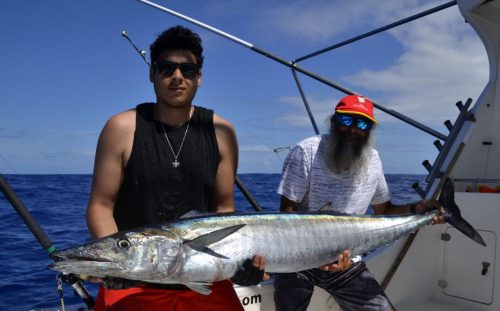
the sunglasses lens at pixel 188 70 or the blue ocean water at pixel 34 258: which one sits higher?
the sunglasses lens at pixel 188 70

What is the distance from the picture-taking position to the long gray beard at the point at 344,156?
123 inches

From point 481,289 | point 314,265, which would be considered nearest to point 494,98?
point 481,289

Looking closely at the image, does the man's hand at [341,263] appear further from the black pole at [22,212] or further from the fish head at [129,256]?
the black pole at [22,212]

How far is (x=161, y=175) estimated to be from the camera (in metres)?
2.57

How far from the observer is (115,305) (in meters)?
2.37

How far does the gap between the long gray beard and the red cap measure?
0.18m

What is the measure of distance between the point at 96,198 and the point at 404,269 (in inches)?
108

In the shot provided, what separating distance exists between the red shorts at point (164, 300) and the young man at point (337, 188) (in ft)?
2.16

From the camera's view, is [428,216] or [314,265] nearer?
[314,265]

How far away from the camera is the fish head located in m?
1.92

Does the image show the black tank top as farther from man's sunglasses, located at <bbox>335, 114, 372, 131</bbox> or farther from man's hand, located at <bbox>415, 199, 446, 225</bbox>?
man's hand, located at <bbox>415, 199, 446, 225</bbox>

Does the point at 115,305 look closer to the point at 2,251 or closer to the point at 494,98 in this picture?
the point at 494,98

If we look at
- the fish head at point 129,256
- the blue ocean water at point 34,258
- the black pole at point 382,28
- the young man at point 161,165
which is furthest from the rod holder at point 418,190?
the fish head at point 129,256

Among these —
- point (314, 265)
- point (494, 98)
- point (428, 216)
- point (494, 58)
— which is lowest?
point (314, 265)
